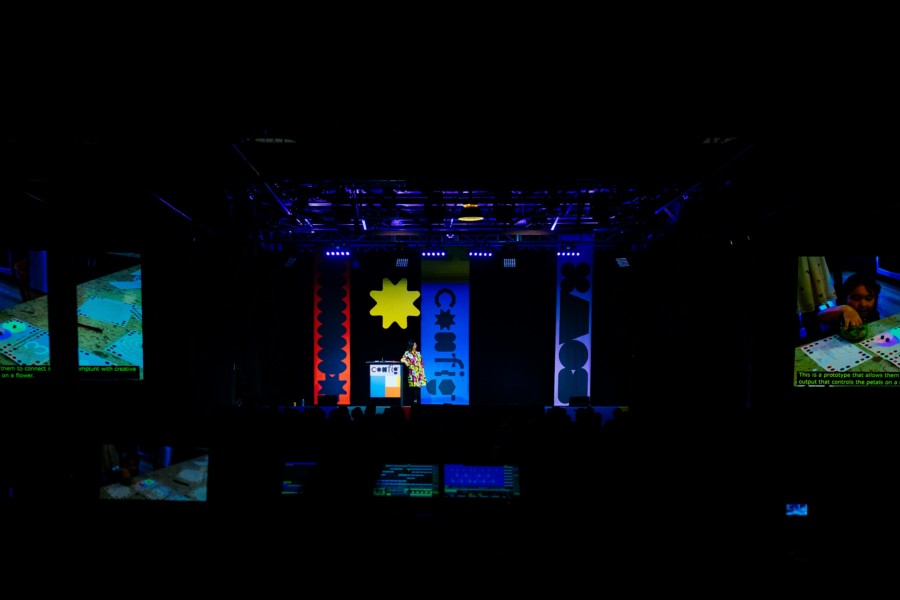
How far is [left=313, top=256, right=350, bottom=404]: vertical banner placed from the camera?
893cm

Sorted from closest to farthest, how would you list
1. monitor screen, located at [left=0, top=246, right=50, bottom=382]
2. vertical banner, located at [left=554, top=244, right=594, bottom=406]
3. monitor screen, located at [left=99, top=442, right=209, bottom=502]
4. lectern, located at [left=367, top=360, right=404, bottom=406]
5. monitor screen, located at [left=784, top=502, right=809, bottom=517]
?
monitor screen, located at [left=784, top=502, right=809, bottom=517]
monitor screen, located at [left=99, top=442, right=209, bottom=502]
monitor screen, located at [left=0, top=246, right=50, bottom=382]
lectern, located at [left=367, top=360, right=404, bottom=406]
vertical banner, located at [left=554, top=244, right=594, bottom=406]

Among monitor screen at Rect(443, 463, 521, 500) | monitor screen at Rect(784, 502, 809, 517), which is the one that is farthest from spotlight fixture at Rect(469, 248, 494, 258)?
monitor screen at Rect(784, 502, 809, 517)

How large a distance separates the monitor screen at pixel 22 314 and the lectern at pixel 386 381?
449 cm

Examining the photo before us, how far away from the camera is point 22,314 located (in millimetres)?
4547

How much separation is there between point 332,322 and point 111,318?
4.43 metres

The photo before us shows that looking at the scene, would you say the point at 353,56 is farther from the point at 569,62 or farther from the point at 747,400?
the point at 747,400

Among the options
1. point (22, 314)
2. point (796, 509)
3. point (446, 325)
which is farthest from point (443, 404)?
point (22, 314)

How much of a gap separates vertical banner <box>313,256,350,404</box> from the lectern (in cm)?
156

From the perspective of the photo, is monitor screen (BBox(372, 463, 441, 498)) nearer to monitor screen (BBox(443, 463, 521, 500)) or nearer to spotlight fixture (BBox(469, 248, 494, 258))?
monitor screen (BBox(443, 463, 521, 500))

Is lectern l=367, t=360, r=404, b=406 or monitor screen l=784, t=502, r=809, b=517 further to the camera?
lectern l=367, t=360, r=404, b=406

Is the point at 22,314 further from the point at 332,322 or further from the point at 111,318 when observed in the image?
the point at 332,322
